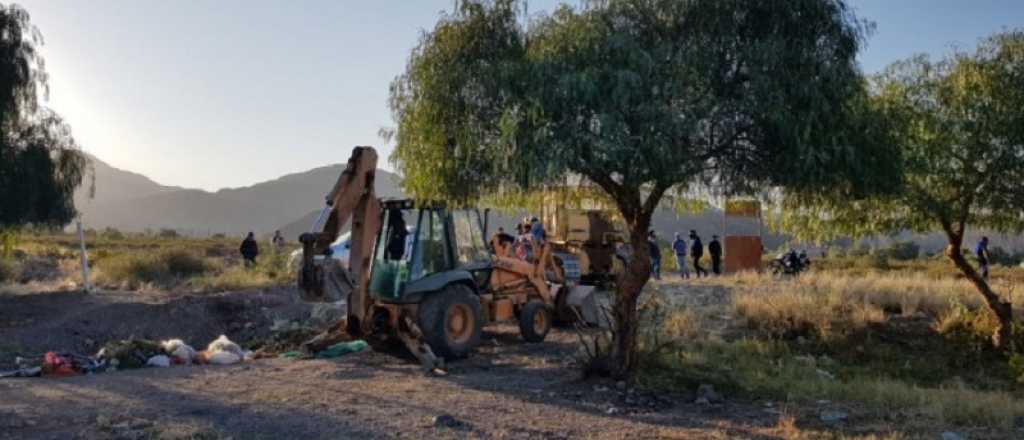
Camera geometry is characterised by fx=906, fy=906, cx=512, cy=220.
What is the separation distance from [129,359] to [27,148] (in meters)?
11.3

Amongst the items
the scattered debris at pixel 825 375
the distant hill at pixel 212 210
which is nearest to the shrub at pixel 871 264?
the scattered debris at pixel 825 375

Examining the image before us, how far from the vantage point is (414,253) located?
43.1ft

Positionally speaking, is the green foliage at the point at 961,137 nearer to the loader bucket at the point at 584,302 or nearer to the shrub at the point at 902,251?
the loader bucket at the point at 584,302

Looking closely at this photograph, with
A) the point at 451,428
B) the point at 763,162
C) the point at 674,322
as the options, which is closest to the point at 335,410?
the point at 451,428

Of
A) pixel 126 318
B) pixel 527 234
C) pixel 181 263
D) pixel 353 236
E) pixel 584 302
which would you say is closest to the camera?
pixel 353 236

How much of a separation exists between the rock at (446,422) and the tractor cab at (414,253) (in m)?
4.35

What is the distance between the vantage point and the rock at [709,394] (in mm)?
10156

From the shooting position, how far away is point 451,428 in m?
8.49

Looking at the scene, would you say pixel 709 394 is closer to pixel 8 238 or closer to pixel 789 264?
pixel 8 238

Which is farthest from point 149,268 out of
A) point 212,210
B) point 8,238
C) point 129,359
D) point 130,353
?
point 212,210

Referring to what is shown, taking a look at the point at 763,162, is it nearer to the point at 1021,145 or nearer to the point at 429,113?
the point at 429,113

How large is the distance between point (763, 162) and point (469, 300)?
536cm

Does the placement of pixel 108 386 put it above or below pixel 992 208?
below

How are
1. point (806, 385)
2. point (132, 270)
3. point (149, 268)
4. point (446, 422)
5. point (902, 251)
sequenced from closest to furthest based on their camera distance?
point (446, 422) → point (806, 385) → point (132, 270) → point (149, 268) → point (902, 251)
